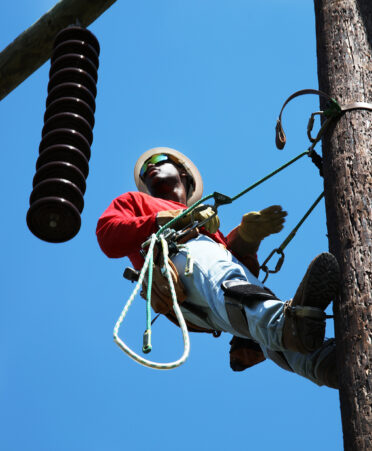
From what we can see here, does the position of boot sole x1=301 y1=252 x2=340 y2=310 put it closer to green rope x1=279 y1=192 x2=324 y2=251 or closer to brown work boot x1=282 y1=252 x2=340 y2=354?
brown work boot x1=282 y1=252 x2=340 y2=354

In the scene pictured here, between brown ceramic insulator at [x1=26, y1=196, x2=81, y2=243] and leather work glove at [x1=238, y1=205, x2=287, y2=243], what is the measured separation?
895 millimetres

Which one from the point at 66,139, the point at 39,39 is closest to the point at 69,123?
the point at 66,139

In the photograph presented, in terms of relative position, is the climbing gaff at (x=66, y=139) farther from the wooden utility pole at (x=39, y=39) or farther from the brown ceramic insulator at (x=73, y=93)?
the wooden utility pole at (x=39, y=39)

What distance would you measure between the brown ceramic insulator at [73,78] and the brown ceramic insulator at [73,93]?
0.21ft

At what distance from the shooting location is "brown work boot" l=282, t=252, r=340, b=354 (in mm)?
2789

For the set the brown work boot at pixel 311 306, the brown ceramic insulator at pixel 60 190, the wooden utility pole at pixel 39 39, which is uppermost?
the wooden utility pole at pixel 39 39

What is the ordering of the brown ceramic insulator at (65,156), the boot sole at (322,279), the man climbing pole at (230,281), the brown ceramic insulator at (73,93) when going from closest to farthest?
1. the boot sole at (322,279)
2. the man climbing pole at (230,281)
3. the brown ceramic insulator at (65,156)
4. the brown ceramic insulator at (73,93)

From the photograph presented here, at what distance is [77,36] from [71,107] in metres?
0.69

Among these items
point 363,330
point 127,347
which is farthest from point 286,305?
point 127,347

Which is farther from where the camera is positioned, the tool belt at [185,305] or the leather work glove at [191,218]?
the leather work glove at [191,218]

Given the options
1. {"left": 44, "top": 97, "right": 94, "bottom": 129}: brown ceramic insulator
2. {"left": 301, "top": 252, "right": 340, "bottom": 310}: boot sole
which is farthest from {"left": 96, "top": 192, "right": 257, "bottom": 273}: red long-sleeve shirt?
{"left": 301, "top": 252, "right": 340, "bottom": 310}: boot sole

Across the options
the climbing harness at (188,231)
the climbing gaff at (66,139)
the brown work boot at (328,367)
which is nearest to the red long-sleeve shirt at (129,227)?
the climbing harness at (188,231)

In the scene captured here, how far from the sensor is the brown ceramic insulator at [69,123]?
13.8ft

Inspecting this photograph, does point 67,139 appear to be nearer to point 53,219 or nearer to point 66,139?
point 66,139
